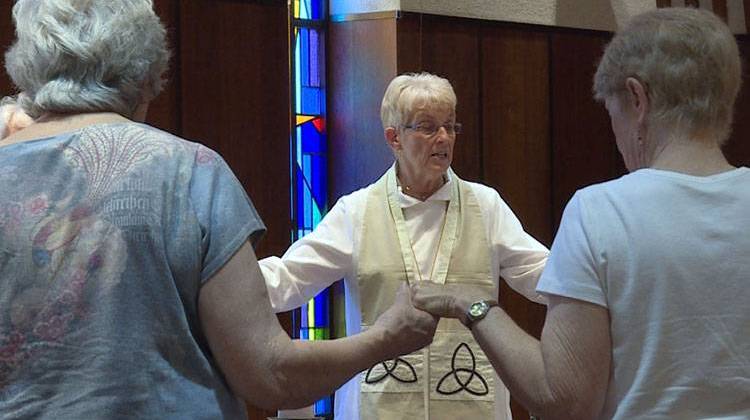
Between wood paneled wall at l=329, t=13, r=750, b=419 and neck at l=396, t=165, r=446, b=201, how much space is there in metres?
1.91

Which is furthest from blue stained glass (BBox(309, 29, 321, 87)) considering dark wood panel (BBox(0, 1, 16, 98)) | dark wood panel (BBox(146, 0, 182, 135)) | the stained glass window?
dark wood panel (BBox(0, 1, 16, 98))

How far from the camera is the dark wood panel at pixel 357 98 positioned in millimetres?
6418

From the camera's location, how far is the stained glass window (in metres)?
6.54

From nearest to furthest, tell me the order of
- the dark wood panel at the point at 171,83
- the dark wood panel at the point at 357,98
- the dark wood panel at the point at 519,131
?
the dark wood panel at the point at 171,83 → the dark wood panel at the point at 357,98 → the dark wood panel at the point at 519,131

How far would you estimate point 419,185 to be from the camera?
4320mm

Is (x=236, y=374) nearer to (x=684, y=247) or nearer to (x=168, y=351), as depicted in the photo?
(x=168, y=351)

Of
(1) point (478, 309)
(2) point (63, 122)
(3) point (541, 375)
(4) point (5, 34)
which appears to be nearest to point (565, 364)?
(3) point (541, 375)

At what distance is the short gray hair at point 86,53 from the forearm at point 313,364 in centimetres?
51

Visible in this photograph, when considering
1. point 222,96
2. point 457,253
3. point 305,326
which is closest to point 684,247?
→ point 457,253

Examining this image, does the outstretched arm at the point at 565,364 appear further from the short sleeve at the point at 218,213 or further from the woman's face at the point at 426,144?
the woman's face at the point at 426,144

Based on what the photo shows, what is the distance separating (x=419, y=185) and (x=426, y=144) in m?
0.14

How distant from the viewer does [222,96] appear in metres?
5.88

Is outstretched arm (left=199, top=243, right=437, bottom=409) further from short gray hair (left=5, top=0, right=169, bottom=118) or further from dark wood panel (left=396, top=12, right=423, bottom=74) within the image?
dark wood panel (left=396, top=12, right=423, bottom=74)

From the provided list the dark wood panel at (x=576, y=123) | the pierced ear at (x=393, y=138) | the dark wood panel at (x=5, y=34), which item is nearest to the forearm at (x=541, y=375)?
the pierced ear at (x=393, y=138)
